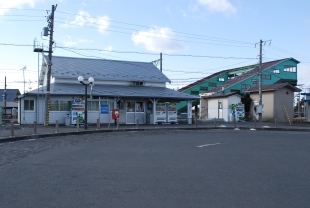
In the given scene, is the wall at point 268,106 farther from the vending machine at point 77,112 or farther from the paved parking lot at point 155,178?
the paved parking lot at point 155,178

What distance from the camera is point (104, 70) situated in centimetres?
3541

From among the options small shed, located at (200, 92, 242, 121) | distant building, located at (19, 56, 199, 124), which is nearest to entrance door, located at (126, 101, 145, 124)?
distant building, located at (19, 56, 199, 124)

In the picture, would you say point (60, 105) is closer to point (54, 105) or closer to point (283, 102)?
point (54, 105)

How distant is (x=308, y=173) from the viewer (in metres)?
8.93

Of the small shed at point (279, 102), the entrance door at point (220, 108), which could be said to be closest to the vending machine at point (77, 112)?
the entrance door at point (220, 108)

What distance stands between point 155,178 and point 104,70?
2829 cm

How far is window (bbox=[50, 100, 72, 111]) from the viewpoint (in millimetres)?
29344

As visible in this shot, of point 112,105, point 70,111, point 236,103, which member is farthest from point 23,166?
point 236,103

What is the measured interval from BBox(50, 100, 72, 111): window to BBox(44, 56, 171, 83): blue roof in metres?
→ 3.12

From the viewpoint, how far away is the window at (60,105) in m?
29.3

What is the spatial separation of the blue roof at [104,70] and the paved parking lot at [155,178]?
20.7 meters

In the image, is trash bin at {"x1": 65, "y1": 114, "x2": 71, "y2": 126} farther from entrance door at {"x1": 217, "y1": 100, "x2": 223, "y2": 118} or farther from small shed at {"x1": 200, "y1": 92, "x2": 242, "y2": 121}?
entrance door at {"x1": 217, "y1": 100, "x2": 223, "y2": 118}

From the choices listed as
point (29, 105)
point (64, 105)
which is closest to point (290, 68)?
point (64, 105)

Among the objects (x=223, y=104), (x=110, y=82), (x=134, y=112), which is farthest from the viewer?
(x=223, y=104)
